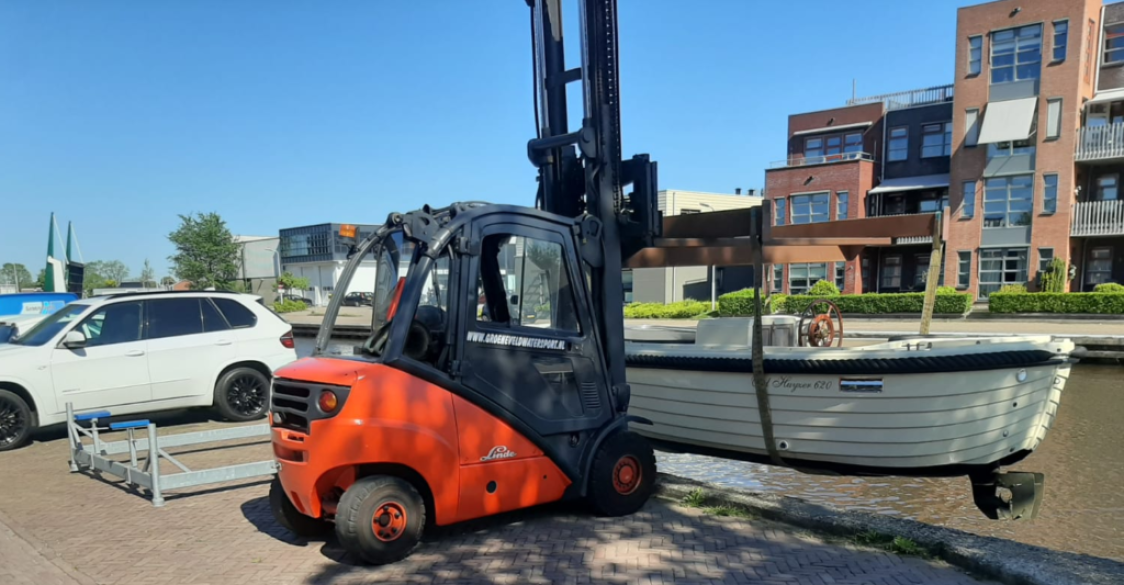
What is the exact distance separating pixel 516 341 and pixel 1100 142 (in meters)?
34.8

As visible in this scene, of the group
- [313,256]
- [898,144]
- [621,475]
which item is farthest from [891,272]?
[313,256]

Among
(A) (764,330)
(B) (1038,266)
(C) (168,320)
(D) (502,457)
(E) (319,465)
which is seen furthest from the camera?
(B) (1038,266)

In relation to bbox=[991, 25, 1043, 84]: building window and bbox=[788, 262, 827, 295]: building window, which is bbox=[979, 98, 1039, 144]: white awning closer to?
bbox=[991, 25, 1043, 84]: building window

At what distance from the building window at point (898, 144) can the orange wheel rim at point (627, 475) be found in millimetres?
37644

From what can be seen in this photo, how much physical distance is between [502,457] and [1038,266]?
3412 cm

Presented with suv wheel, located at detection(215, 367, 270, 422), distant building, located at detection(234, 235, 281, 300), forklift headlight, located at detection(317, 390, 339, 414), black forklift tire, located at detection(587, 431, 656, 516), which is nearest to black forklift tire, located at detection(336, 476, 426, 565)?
forklift headlight, located at detection(317, 390, 339, 414)

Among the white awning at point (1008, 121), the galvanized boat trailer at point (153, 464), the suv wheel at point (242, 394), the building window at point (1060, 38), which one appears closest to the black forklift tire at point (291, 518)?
the galvanized boat trailer at point (153, 464)

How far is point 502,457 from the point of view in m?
4.47

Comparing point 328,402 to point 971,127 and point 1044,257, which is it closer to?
point 1044,257

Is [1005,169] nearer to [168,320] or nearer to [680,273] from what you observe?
[680,273]

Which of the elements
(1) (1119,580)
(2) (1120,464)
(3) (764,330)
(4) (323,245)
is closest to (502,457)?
(1) (1119,580)

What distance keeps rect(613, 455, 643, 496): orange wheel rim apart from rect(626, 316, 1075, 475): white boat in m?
1.90

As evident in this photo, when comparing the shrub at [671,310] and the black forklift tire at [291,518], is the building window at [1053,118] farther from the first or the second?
the black forklift tire at [291,518]

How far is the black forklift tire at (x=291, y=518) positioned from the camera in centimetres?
463
